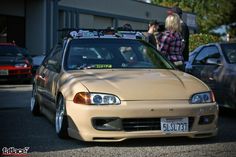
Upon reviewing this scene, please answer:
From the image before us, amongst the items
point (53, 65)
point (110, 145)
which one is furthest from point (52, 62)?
point (110, 145)

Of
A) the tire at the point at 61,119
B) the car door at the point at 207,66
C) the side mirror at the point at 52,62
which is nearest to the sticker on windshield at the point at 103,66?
the tire at the point at 61,119

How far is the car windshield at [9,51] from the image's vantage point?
18.5 metres

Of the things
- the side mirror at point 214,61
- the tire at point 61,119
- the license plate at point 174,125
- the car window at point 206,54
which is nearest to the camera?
Answer: the license plate at point 174,125

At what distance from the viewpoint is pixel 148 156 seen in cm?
632

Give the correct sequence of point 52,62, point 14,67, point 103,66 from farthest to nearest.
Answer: point 14,67 → point 52,62 → point 103,66

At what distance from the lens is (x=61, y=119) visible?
7.35 m

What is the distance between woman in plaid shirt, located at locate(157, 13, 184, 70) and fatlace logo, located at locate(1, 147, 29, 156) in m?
3.81

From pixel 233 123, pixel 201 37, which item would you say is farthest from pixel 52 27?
pixel 233 123

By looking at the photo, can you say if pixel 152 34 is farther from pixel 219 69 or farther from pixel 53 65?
pixel 53 65

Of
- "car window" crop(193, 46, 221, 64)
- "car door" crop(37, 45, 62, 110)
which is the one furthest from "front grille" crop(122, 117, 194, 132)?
"car window" crop(193, 46, 221, 64)

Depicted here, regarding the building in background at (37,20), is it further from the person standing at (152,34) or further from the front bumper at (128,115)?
the front bumper at (128,115)

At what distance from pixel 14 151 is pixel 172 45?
405cm

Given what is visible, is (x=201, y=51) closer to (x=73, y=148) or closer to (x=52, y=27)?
(x=73, y=148)

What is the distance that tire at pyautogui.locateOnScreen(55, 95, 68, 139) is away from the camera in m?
7.21
